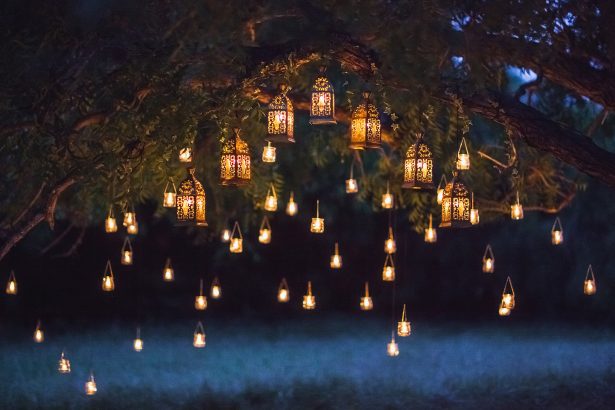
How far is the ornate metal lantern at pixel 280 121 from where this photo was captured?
6152 millimetres

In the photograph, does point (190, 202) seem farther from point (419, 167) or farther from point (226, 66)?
point (419, 167)

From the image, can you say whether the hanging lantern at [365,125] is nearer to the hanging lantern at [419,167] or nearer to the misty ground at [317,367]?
the hanging lantern at [419,167]

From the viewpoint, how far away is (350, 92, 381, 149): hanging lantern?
6.20 metres

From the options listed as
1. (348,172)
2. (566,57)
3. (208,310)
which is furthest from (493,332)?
(566,57)

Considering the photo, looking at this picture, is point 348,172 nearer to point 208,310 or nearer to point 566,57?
point 208,310

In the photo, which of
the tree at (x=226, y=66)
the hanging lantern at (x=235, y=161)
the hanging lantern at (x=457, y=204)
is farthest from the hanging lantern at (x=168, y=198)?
the hanging lantern at (x=457, y=204)

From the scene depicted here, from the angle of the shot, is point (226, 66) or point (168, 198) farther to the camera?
point (168, 198)

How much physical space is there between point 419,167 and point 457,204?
Answer: 1.07 feet

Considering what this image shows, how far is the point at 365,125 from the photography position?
620 centimetres

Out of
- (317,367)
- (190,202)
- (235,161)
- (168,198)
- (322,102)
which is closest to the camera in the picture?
(322,102)

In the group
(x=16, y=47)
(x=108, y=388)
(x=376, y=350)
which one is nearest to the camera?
(x=16, y=47)

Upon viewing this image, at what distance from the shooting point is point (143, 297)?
43.2 ft

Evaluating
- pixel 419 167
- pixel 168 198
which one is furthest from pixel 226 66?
pixel 168 198

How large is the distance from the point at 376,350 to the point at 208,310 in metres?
2.17
